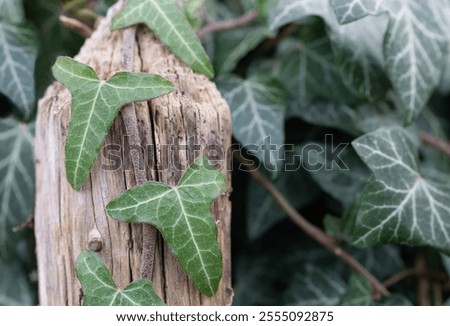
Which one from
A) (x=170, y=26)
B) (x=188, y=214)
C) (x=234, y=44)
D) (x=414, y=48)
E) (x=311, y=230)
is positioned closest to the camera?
(x=188, y=214)

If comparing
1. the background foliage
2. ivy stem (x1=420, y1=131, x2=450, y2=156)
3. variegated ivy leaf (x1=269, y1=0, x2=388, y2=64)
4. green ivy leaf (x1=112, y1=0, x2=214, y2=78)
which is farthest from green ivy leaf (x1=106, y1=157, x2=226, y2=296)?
ivy stem (x1=420, y1=131, x2=450, y2=156)

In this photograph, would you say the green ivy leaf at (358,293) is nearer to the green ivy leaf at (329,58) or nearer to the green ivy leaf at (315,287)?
the green ivy leaf at (315,287)

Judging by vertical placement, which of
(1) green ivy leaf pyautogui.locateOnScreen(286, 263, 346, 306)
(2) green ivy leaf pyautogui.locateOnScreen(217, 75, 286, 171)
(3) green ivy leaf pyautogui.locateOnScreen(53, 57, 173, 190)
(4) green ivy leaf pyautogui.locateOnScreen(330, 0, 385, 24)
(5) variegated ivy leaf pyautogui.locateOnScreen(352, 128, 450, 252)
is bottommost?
(1) green ivy leaf pyautogui.locateOnScreen(286, 263, 346, 306)

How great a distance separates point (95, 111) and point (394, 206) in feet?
1.60

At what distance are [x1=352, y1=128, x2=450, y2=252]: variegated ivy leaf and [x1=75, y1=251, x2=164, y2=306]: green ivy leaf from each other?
366 millimetres

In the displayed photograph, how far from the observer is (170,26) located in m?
0.80

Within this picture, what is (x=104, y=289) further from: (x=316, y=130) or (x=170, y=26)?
(x=316, y=130)

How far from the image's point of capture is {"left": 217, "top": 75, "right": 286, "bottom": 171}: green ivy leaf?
962 millimetres

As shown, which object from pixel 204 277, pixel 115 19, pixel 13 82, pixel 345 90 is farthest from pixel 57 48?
pixel 204 277

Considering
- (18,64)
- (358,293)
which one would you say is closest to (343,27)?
(358,293)

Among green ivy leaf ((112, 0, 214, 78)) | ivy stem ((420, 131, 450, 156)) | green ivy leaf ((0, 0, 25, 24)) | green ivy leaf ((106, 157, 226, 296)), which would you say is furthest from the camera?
ivy stem ((420, 131, 450, 156))

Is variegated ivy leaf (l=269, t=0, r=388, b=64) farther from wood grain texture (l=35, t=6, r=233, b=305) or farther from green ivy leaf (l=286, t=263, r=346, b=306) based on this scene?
green ivy leaf (l=286, t=263, r=346, b=306)

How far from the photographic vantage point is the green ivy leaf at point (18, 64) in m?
0.97
